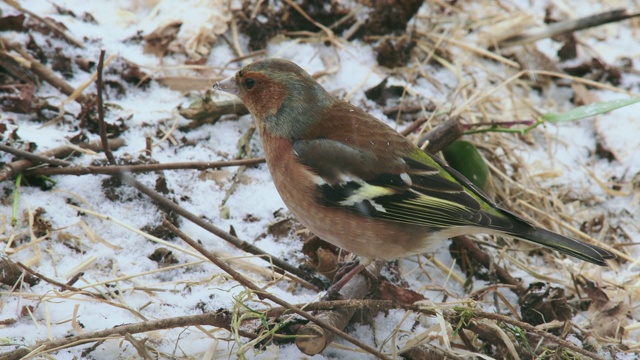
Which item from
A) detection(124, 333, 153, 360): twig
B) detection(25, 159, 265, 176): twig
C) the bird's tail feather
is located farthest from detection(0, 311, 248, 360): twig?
the bird's tail feather

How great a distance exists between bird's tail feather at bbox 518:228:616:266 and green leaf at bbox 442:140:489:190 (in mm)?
840

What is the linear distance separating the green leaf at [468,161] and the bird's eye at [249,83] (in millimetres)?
1224

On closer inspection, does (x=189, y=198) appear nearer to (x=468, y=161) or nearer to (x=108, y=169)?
(x=108, y=169)

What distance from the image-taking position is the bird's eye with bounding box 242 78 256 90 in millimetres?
3404

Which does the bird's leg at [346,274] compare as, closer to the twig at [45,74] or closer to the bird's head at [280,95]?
the bird's head at [280,95]

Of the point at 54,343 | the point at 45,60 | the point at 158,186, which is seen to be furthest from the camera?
the point at 45,60

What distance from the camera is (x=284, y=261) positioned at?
123 inches

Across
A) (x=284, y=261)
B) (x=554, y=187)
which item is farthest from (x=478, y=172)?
(x=284, y=261)

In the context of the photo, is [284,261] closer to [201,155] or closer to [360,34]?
[201,155]

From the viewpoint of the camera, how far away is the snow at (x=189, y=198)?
2.72 m

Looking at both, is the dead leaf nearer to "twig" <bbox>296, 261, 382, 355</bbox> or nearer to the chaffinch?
the chaffinch

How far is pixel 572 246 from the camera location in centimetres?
290

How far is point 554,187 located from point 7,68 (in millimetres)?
3324

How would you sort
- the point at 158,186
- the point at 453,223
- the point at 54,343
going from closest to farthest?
1. the point at 54,343
2. the point at 453,223
3. the point at 158,186
